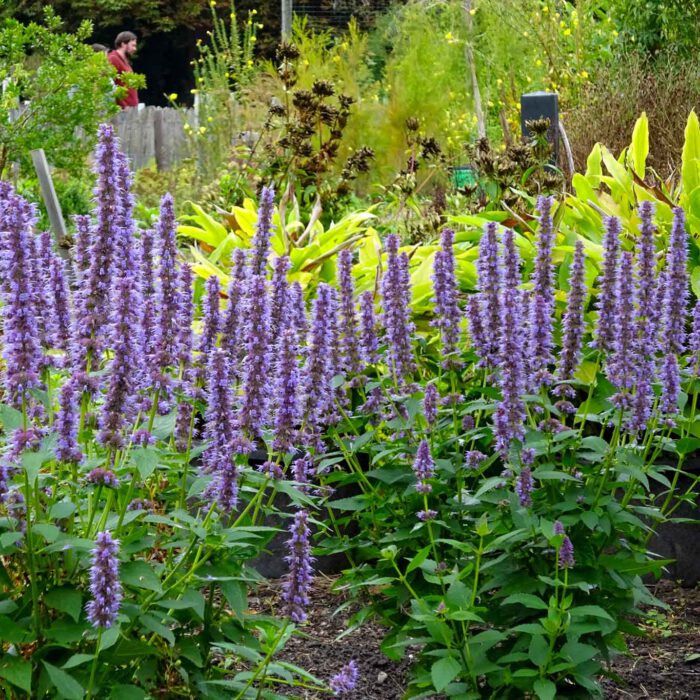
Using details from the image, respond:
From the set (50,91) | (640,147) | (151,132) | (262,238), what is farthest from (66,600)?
(151,132)

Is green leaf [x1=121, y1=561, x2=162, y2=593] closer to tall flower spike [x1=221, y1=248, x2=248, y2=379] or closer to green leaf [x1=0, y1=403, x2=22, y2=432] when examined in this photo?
green leaf [x1=0, y1=403, x2=22, y2=432]

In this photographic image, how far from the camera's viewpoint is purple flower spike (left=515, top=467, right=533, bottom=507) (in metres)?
2.62

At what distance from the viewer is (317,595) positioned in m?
4.18

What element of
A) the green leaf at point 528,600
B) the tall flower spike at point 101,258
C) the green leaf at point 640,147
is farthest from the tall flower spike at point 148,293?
the green leaf at point 640,147

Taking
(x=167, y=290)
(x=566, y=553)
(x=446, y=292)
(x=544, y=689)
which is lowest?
(x=544, y=689)

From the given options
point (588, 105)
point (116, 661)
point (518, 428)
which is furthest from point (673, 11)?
point (116, 661)

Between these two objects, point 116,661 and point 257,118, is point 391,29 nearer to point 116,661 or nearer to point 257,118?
point 257,118

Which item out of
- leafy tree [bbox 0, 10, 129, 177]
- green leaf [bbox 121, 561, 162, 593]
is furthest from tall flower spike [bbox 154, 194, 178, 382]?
leafy tree [bbox 0, 10, 129, 177]

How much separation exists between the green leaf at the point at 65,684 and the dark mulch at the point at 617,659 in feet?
4.19

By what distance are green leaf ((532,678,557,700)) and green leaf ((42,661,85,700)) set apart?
97 centimetres

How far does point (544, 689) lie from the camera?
2.46 meters

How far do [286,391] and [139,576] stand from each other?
0.49 meters

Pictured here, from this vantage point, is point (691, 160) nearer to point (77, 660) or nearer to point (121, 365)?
point (121, 365)

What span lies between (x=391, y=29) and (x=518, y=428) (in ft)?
80.5
